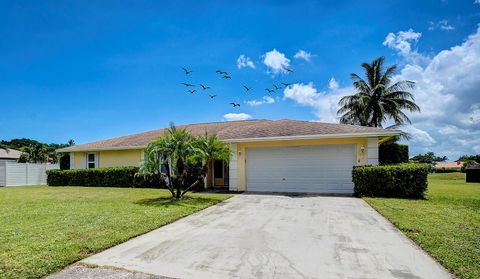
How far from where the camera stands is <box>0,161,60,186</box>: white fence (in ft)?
67.7

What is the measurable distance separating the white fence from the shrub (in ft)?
83.5

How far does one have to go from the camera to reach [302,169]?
561 inches

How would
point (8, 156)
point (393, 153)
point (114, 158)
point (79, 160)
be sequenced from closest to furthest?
point (114, 158) → point (393, 153) → point (79, 160) → point (8, 156)

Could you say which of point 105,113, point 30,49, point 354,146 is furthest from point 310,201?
point 105,113

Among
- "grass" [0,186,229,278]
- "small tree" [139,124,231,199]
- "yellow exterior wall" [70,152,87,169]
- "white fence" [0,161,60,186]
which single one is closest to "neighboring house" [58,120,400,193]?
"small tree" [139,124,231,199]

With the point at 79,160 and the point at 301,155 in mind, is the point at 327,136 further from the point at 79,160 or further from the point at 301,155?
the point at 79,160

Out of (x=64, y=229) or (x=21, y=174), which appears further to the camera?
(x=21, y=174)

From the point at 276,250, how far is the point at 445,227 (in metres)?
4.28

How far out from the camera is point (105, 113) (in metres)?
21.6

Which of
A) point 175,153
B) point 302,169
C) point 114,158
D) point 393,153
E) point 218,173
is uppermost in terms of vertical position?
point 175,153

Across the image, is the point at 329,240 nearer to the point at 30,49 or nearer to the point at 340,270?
the point at 340,270

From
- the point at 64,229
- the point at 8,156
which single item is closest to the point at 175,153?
→ the point at 64,229

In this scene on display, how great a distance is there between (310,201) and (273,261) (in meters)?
7.02

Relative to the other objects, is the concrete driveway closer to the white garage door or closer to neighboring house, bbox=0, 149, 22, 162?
the white garage door
